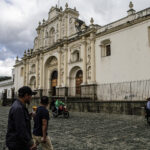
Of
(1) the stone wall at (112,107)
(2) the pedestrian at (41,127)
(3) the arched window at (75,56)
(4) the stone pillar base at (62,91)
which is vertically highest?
(3) the arched window at (75,56)

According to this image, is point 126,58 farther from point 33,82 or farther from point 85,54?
point 33,82

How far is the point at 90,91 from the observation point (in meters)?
16.7

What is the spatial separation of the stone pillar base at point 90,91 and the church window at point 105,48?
10.6 ft

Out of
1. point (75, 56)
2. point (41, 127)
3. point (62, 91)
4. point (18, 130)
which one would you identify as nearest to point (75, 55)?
point (75, 56)

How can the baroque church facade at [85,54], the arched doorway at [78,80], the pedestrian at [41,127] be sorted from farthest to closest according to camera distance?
the arched doorway at [78,80] → the baroque church facade at [85,54] → the pedestrian at [41,127]

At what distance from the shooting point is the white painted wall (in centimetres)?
1351

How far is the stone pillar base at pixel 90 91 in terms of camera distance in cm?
1607

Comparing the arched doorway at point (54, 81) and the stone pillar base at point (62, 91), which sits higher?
the arched doorway at point (54, 81)

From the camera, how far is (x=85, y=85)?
17.3m

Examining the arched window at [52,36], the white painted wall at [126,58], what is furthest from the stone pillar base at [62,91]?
the arched window at [52,36]

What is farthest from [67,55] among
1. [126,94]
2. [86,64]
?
[126,94]

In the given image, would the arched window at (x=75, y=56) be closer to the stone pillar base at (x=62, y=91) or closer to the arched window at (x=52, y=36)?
the stone pillar base at (x=62, y=91)

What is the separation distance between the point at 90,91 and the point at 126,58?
4561 millimetres

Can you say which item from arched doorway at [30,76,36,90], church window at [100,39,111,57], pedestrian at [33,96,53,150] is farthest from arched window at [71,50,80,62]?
pedestrian at [33,96,53,150]
